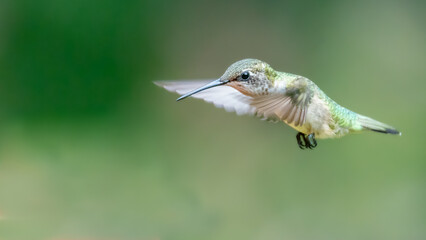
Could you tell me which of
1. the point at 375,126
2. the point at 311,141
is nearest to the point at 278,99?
the point at 311,141

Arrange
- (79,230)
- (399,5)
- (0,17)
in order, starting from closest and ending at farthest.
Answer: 1. (79,230)
2. (0,17)
3. (399,5)

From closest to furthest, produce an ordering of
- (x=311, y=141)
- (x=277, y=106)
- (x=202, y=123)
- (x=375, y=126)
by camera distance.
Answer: (x=277, y=106) < (x=311, y=141) < (x=375, y=126) < (x=202, y=123)

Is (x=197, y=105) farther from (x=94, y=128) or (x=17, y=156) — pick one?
(x=17, y=156)

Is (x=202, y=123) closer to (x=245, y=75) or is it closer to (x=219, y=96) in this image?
(x=219, y=96)

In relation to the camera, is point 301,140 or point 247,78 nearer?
point 247,78

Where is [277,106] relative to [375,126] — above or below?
above

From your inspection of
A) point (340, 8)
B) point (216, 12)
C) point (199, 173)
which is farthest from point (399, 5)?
point (199, 173)
